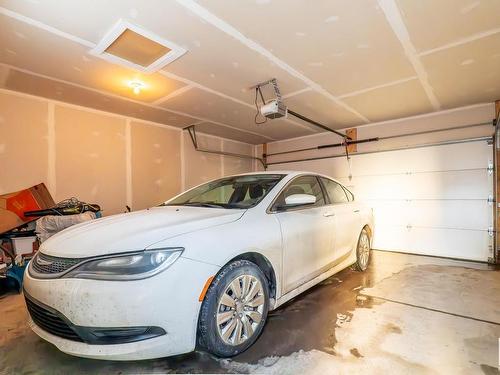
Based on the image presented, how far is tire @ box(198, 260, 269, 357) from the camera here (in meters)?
1.53

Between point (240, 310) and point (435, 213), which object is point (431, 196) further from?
point (240, 310)

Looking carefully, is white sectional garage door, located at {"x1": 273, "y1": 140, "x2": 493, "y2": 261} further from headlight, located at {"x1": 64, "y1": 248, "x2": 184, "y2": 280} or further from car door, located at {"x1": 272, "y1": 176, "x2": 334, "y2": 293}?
headlight, located at {"x1": 64, "y1": 248, "x2": 184, "y2": 280}

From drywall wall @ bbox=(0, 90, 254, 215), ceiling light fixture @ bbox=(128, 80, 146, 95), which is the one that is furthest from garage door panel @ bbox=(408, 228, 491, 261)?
ceiling light fixture @ bbox=(128, 80, 146, 95)

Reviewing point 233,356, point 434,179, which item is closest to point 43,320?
point 233,356

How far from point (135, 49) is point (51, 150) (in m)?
2.35

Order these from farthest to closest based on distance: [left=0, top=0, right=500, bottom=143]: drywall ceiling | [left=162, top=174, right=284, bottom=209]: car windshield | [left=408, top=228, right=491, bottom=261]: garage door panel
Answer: [left=408, top=228, right=491, bottom=261]: garage door panel, [left=162, top=174, right=284, bottom=209]: car windshield, [left=0, top=0, right=500, bottom=143]: drywall ceiling

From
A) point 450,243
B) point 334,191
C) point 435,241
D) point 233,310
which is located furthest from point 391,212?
point 233,310

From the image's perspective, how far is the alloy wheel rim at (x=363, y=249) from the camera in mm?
3438

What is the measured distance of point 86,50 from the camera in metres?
2.53

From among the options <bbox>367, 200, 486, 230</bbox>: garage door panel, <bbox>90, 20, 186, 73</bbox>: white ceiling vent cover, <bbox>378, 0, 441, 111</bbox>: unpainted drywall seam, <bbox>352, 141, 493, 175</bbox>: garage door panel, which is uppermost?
<bbox>90, 20, 186, 73</bbox>: white ceiling vent cover

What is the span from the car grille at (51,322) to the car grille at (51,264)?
7.6 inches

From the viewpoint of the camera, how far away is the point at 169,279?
1.37 metres

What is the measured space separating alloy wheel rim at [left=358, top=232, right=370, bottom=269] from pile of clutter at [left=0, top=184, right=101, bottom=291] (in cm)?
365

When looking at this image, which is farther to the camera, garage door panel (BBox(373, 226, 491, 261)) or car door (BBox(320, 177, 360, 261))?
garage door panel (BBox(373, 226, 491, 261))
